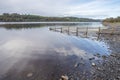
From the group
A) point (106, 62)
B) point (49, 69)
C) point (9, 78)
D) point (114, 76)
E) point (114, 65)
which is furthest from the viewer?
point (106, 62)

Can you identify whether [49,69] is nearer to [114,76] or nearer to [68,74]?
[68,74]

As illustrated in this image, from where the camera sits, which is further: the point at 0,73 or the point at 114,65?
the point at 114,65

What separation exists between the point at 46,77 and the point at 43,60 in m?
4.11

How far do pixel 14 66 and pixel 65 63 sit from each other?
175 inches


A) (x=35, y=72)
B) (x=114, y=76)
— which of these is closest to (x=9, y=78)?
(x=35, y=72)

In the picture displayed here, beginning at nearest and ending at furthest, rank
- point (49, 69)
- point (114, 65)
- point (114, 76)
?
point (114, 76)
point (49, 69)
point (114, 65)

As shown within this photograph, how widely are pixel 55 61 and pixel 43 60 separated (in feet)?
3.90

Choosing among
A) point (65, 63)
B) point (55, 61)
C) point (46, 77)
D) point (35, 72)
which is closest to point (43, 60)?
point (55, 61)

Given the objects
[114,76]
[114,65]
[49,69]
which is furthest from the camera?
[114,65]

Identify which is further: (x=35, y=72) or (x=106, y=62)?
(x=106, y=62)

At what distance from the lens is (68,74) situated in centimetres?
1079

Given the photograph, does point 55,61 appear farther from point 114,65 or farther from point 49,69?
point 114,65

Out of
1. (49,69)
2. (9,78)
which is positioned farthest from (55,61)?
(9,78)

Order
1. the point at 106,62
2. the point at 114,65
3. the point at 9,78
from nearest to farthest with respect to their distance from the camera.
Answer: the point at 9,78
the point at 114,65
the point at 106,62
